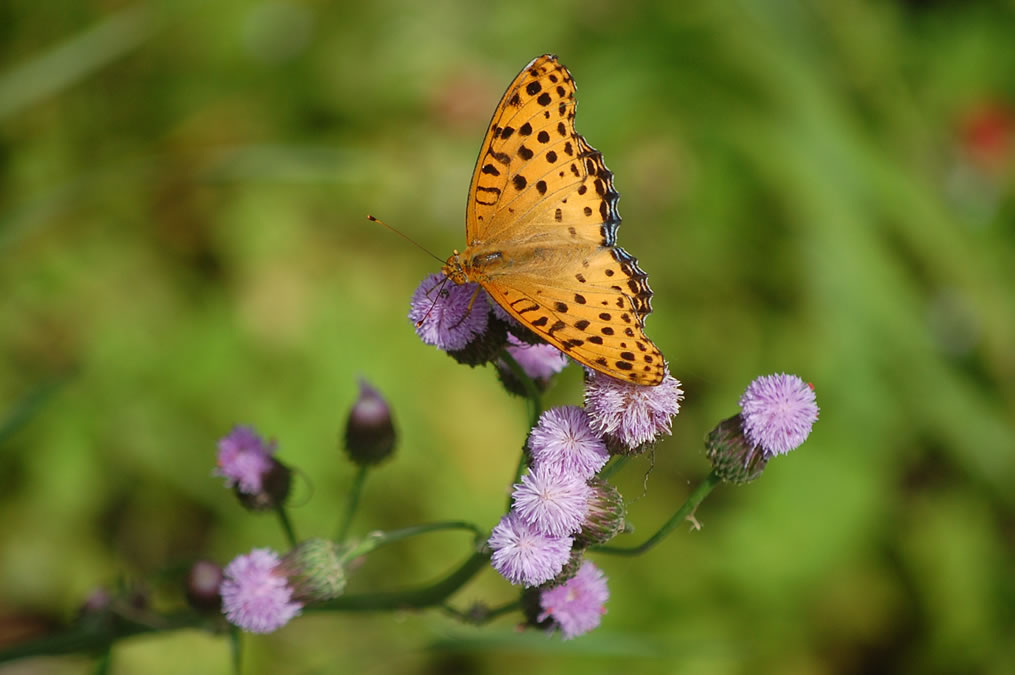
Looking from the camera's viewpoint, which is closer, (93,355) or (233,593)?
(233,593)

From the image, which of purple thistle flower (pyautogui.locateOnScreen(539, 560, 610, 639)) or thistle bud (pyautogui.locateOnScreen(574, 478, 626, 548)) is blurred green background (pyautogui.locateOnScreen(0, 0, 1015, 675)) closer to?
purple thistle flower (pyautogui.locateOnScreen(539, 560, 610, 639))

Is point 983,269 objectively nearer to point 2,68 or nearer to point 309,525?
point 309,525

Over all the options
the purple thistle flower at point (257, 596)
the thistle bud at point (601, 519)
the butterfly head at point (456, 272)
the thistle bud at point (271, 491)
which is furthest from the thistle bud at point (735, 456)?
the thistle bud at point (271, 491)

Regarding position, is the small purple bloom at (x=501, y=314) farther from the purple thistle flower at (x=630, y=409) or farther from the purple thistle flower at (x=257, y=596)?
the purple thistle flower at (x=257, y=596)

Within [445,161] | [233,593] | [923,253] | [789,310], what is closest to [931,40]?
[923,253]

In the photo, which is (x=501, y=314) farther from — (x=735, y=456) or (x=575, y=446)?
(x=735, y=456)

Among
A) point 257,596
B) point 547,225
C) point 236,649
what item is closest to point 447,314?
point 547,225
